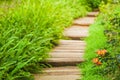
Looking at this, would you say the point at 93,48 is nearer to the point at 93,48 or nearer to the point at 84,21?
the point at 93,48

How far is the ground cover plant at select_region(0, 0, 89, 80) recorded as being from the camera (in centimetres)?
552

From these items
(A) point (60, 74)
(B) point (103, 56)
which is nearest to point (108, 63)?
(B) point (103, 56)

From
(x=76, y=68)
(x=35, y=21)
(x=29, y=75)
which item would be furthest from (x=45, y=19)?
(x=29, y=75)

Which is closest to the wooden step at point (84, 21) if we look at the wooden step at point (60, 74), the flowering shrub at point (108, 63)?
the wooden step at point (60, 74)

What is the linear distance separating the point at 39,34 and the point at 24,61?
0.98 m

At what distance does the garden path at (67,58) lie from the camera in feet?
19.6

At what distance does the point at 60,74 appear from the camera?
6035 mm

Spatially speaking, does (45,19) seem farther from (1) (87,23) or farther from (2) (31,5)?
(1) (87,23)

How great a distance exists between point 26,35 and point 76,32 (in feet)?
9.03

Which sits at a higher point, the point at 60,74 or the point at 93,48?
the point at 93,48

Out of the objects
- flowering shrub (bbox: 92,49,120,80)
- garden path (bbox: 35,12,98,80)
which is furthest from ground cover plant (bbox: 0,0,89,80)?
flowering shrub (bbox: 92,49,120,80)

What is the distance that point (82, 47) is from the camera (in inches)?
294

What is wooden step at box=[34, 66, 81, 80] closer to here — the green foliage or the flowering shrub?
the green foliage

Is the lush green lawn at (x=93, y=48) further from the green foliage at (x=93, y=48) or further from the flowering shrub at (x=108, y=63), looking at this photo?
the flowering shrub at (x=108, y=63)
